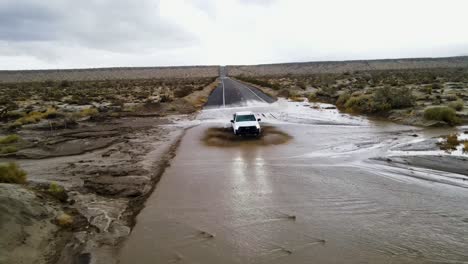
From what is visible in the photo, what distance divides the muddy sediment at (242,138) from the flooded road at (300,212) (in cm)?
252

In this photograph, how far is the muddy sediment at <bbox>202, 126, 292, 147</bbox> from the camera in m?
18.8

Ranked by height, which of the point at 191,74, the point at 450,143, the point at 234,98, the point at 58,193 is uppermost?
the point at 191,74

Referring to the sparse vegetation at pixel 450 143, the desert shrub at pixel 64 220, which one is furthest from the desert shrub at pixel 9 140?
the sparse vegetation at pixel 450 143

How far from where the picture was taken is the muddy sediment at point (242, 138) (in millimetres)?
18844

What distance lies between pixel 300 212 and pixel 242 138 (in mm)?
11320

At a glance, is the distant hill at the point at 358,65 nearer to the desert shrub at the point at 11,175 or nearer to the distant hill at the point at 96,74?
the distant hill at the point at 96,74

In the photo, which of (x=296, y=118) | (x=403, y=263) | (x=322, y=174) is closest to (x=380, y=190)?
(x=322, y=174)

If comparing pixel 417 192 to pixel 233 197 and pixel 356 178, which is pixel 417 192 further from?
pixel 233 197

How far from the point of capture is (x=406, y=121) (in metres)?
24.3

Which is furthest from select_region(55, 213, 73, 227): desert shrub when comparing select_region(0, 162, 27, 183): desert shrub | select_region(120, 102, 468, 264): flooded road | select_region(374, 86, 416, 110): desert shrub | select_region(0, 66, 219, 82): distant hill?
select_region(0, 66, 219, 82): distant hill

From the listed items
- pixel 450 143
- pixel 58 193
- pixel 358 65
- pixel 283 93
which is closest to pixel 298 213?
Result: pixel 58 193

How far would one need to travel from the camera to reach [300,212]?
9.17 m

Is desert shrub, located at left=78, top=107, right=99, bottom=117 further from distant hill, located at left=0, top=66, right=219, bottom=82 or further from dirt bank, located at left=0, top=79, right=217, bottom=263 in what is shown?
distant hill, located at left=0, top=66, right=219, bottom=82

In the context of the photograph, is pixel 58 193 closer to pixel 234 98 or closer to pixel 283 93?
pixel 234 98
